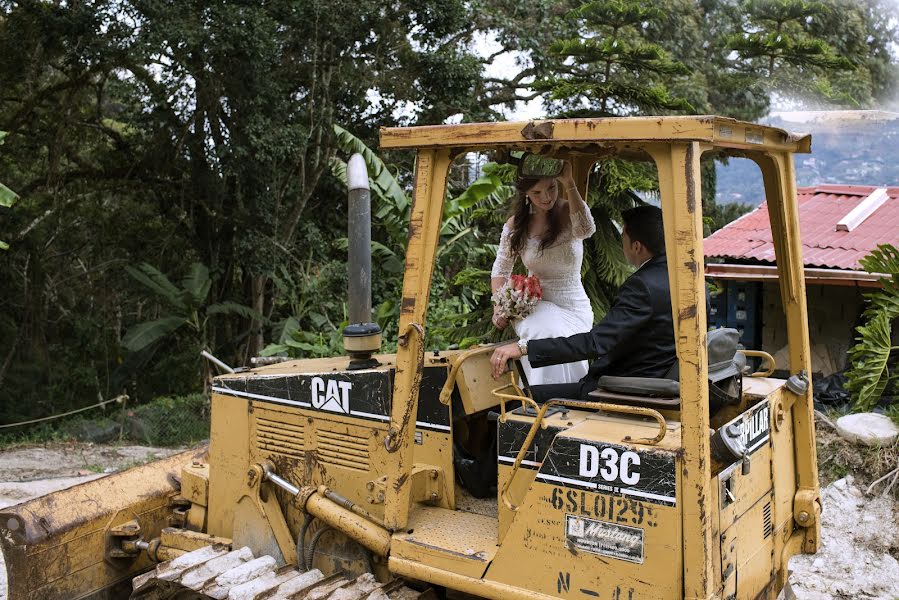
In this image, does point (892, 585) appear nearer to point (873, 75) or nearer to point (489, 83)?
point (489, 83)

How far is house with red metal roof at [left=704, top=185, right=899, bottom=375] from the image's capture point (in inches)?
407

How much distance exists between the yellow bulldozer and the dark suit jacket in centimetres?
19

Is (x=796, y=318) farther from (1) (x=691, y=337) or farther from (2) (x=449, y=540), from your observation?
(2) (x=449, y=540)

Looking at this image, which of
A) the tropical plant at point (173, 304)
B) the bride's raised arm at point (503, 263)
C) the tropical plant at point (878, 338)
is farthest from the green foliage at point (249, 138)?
the bride's raised arm at point (503, 263)

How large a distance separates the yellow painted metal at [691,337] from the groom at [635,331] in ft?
1.60

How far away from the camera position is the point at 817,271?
9.98 metres

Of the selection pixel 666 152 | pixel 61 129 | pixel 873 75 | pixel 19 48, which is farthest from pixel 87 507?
pixel 873 75

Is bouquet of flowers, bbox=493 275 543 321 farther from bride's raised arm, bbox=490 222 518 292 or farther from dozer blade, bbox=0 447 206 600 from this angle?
dozer blade, bbox=0 447 206 600

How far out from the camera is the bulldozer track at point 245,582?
382 centimetres

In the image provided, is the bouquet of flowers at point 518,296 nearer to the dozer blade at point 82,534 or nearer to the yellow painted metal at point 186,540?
the yellow painted metal at point 186,540

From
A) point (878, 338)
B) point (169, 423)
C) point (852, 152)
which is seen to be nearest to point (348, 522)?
point (878, 338)

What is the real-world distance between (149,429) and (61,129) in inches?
210

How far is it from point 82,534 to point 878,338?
269 inches

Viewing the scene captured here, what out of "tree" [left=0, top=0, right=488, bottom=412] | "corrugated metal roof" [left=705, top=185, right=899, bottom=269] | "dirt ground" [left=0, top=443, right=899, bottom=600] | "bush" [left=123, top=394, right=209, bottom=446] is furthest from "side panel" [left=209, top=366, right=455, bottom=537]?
"bush" [left=123, top=394, right=209, bottom=446]
